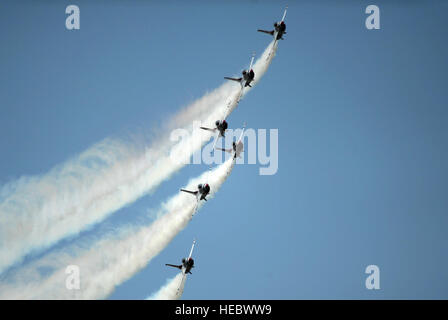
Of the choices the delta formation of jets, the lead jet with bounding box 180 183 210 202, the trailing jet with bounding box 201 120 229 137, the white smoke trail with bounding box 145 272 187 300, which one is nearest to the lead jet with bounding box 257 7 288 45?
the delta formation of jets

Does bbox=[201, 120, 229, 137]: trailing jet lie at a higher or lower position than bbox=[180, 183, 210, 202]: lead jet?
higher

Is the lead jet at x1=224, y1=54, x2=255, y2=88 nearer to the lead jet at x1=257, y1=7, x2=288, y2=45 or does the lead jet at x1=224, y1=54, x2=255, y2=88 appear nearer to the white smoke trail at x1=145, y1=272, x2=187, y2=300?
the lead jet at x1=257, y1=7, x2=288, y2=45

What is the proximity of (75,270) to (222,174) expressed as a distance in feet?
56.1

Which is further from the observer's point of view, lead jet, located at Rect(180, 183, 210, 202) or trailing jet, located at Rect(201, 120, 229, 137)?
trailing jet, located at Rect(201, 120, 229, 137)

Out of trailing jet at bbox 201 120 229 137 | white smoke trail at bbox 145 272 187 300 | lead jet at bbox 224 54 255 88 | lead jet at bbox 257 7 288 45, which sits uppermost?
lead jet at bbox 257 7 288 45

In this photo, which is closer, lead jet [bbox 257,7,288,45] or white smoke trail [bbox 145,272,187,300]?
white smoke trail [bbox 145,272,187,300]

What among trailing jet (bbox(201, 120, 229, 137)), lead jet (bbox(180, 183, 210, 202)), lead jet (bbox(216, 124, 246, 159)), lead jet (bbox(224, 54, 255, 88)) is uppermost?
lead jet (bbox(224, 54, 255, 88))

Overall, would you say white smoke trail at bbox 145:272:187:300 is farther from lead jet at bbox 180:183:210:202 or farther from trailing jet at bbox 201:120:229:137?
trailing jet at bbox 201:120:229:137

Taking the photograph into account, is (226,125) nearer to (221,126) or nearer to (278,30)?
(221,126)

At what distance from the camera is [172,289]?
69500mm

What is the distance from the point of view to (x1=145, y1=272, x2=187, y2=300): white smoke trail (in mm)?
69000

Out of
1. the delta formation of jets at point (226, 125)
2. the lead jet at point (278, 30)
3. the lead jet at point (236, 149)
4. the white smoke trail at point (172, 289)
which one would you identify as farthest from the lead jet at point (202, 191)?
the lead jet at point (278, 30)

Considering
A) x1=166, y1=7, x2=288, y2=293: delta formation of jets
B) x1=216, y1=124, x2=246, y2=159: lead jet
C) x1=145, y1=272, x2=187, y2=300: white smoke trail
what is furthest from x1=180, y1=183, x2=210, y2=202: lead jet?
x1=145, y1=272, x2=187, y2=300: white smoke trail
